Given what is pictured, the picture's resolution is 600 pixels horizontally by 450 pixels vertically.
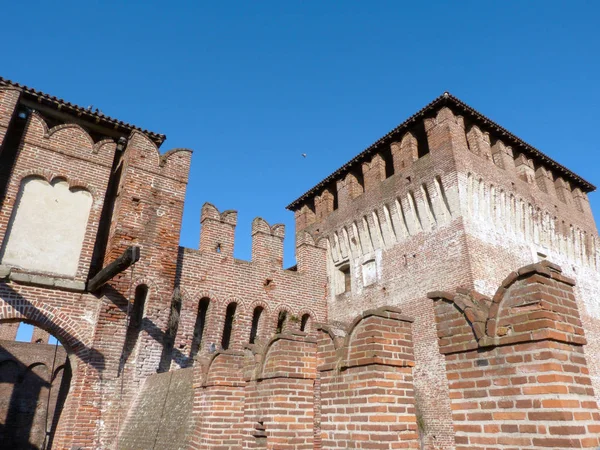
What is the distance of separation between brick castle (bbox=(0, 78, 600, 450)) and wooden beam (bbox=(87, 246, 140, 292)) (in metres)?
0.06

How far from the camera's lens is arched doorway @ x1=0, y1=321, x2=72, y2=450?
2328 centimetres

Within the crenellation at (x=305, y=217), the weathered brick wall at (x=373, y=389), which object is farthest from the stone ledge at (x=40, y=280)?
the crenellation at (x=305, y=217)

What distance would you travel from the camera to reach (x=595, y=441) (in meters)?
2.86

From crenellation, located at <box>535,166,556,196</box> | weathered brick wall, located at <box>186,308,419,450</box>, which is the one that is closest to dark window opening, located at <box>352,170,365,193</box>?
crenellation, located at <box>535,166,556,196</box>

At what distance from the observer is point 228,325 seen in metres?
13.3

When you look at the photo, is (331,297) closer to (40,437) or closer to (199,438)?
(199,438)

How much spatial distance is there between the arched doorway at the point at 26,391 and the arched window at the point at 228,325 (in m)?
14.8

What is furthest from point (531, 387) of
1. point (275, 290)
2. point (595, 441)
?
point (275, 290)

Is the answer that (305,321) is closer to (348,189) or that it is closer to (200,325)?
(200,325)

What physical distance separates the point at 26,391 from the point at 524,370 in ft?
94.0

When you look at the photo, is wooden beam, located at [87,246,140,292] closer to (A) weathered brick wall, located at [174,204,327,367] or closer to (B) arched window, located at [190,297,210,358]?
(A) weathered brick wall, located at [174,204,327,367]

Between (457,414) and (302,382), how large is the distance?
276cm

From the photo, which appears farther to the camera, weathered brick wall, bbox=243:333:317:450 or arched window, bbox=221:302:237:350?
arched window, bbox=221:302:237:350

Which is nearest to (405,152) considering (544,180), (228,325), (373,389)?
(544,180)
